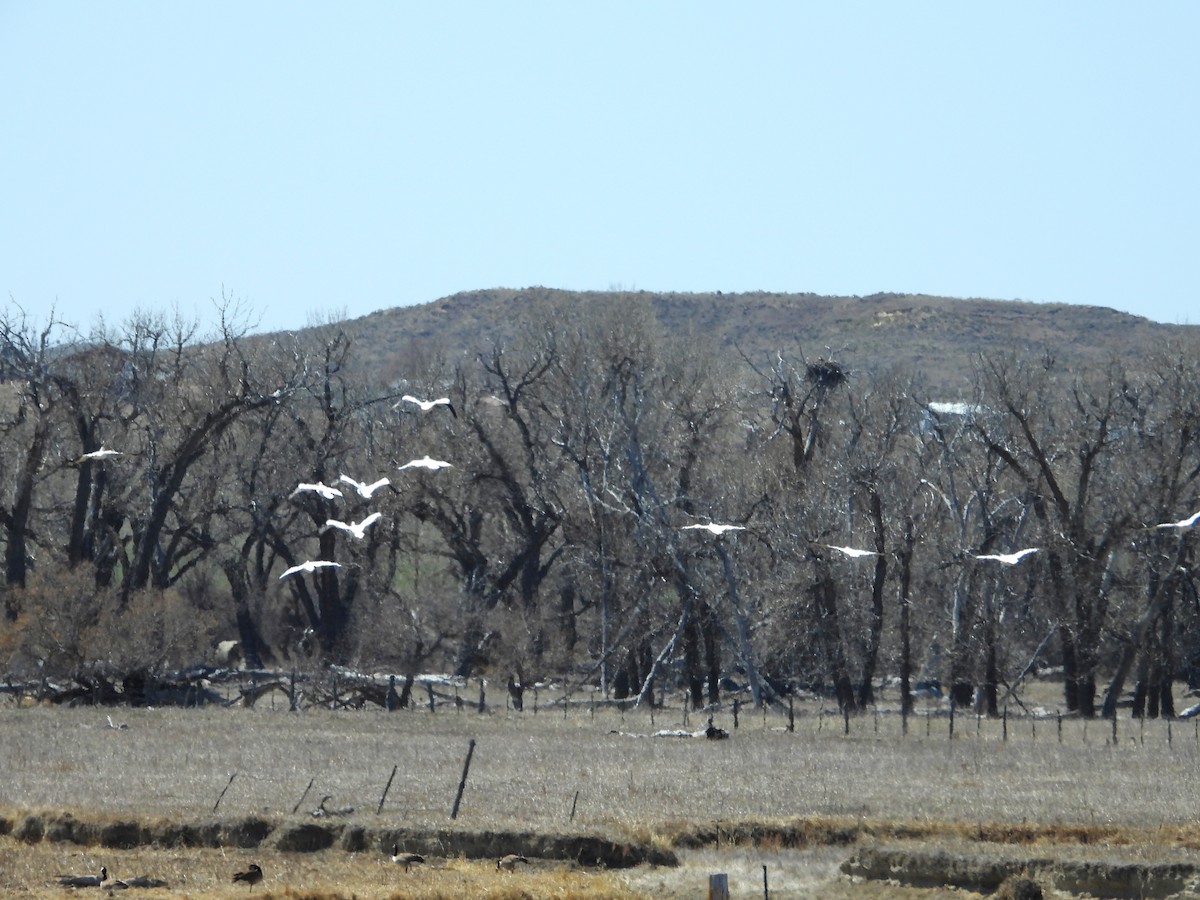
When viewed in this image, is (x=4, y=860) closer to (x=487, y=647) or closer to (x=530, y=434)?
(x=487, y=647)

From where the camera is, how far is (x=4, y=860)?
16219 mm

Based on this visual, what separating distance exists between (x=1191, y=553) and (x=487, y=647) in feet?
66.6

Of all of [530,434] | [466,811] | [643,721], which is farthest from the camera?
[530,434]

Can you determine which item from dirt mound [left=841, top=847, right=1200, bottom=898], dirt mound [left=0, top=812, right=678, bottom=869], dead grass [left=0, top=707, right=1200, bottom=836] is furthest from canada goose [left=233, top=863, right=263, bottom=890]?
dirt mound [left=841, top=847, right=1200, bottom=898]

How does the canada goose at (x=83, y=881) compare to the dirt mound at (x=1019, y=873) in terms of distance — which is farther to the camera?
the dirt mound at (x=1019, y=873)

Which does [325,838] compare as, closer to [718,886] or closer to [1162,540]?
[718,886]

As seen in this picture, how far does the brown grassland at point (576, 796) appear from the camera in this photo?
16094 millimetres

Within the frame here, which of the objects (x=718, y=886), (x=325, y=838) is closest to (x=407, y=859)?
(x=325, y=838)

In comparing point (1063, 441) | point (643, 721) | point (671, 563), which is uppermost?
point (1063, 441)

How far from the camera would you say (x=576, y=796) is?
723 inches

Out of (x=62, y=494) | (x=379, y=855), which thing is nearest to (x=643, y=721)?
(x=379, y=855)

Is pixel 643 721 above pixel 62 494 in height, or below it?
below

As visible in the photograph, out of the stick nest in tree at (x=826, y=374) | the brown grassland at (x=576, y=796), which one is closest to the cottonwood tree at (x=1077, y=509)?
the stick nest in tree at (x=826, y=374)

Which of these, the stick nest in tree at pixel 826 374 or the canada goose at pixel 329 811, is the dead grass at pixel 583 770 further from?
the stick nest in tree at pixel 826 374
